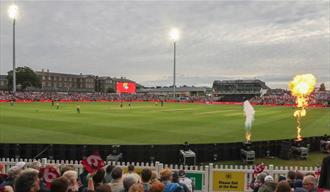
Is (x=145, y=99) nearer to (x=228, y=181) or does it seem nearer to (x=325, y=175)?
(x=228, y=181)

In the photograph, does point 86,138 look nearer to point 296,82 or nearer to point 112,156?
point 112,156

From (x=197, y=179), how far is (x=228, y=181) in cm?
102

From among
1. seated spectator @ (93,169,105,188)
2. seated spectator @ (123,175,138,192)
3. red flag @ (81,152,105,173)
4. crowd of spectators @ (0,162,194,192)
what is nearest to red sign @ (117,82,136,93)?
crowd of spectators @ (0,162,194,192)

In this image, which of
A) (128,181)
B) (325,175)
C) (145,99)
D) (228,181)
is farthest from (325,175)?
(145,99)

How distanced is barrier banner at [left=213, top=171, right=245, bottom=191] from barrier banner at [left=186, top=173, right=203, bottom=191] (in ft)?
1.42

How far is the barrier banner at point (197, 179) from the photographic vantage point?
13.4 metres

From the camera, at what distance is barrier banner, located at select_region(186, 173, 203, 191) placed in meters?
13.4

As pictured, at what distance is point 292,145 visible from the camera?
880 inches

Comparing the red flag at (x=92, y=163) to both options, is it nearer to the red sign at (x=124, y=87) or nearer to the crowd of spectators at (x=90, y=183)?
the crowd of spectators at (x=90, y=183)

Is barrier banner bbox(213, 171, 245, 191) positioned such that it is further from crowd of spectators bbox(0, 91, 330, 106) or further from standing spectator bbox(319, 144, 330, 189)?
crowd of spectators bbox(0, 91, 330, 106)

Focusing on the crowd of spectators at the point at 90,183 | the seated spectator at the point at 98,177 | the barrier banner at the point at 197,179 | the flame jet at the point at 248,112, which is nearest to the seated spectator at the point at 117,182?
the crowd of spectators at the point at 90,183

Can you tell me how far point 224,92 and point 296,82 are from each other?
15761 centimetres

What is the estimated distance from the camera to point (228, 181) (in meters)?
13.5

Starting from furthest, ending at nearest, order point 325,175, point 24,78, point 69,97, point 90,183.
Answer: point 24,78 → point 69,97 → point 90,183 → point 325,175
